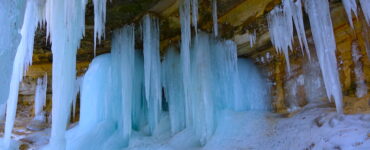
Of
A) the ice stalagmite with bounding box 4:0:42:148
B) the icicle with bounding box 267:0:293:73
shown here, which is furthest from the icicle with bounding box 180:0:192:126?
the ice stalagmite with bounding box 4:0:42:148

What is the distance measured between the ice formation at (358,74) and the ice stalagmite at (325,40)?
0.66m

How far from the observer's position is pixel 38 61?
25.1 ft

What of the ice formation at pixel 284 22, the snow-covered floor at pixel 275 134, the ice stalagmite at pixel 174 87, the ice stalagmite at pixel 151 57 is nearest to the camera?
the snow-covered floor at pixel 275 134

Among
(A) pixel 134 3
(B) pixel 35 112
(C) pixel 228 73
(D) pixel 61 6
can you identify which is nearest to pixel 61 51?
(D) pixel 61 6

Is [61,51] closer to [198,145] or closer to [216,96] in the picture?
[198,145]

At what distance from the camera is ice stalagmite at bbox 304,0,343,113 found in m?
4.93

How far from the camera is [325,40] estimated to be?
4945 mm

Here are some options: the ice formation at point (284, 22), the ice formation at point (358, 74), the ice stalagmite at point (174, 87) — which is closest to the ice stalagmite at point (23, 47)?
the ice stalagmite at point (174, 87)

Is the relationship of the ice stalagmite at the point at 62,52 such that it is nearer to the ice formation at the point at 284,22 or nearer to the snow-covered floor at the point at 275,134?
the snow-covered floor at the point at 275,134

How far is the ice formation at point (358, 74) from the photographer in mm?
5539

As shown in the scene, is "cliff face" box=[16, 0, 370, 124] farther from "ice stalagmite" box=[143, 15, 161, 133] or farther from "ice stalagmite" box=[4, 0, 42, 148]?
"ice stalagmite" box=[4, 0, 42, 148]

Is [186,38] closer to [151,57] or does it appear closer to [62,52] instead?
[151,57]

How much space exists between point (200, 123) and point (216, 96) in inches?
38.6

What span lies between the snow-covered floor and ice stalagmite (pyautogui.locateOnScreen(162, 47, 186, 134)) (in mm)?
299
